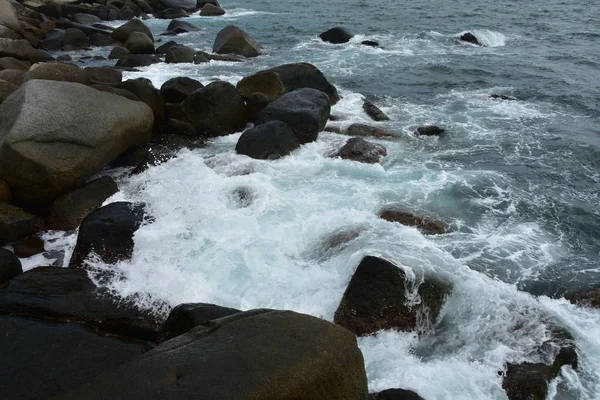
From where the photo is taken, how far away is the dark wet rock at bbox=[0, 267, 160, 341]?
5852 mm

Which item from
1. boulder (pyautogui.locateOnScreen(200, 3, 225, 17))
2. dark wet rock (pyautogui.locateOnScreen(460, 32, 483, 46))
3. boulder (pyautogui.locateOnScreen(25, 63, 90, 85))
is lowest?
boulder (pyautogui.locateOnScreen(200, 3, 225, 17))

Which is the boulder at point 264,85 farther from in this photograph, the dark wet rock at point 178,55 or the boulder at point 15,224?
the boulder at point 15,224

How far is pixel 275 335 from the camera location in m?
4.34

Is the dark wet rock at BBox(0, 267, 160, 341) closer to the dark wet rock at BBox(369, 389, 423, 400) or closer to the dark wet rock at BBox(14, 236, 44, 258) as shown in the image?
the dark wet rock at BBox(14, 236, 44, 258)

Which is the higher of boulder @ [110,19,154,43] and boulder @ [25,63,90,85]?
boulder @ [25,63,90,85]

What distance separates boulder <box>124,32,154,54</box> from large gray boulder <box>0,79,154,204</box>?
10.4 metres

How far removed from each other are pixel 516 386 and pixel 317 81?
406 inches

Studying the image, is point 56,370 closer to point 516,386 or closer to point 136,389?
point 136,389

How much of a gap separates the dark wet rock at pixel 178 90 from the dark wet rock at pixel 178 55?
245 inches

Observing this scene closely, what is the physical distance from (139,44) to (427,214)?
49.2ft

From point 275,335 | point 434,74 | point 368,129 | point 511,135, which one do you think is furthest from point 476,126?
point 275,335

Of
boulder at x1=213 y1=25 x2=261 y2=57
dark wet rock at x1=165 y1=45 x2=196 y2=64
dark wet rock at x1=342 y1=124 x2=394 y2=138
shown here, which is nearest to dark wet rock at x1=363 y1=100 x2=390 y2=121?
dark wet rock at x1=342 y1=124 x2=394 y2=138

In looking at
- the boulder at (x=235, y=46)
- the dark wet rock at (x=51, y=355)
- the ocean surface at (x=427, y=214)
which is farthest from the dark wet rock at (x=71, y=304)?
the boulder at (x=235, y=46)

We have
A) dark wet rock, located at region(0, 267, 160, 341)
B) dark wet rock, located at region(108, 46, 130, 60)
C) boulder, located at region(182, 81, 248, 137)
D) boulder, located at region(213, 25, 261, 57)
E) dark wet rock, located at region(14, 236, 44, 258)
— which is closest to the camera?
dark wet rock, located at region(0, 267, 160, 341)
